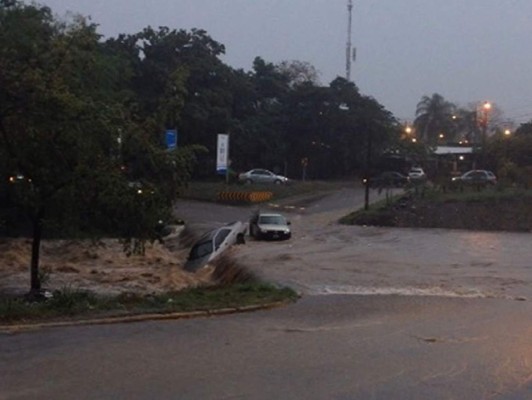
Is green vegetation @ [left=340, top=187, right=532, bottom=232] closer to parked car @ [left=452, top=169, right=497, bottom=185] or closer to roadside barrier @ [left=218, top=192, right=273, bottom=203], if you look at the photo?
parked car @ [left=452, top=169, right=497, bottom=185]

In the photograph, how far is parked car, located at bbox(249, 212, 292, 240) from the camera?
50125 millimetres

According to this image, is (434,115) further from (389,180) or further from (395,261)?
(395,261)

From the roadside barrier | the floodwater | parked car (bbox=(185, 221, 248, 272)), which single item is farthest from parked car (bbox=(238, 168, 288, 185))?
parked car (bbox=(185, 221, 248, 272))

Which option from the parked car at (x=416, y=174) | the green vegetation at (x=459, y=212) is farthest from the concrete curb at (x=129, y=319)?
the parked car at (x=416, y=174)

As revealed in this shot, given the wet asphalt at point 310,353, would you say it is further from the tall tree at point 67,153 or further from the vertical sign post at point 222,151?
the vertical sign post at point 222,151

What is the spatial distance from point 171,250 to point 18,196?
26583mm

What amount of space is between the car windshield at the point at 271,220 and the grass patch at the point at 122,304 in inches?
1026

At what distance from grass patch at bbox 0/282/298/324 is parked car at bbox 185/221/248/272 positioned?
16093 mm

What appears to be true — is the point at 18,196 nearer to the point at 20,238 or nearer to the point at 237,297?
the point at 237,297

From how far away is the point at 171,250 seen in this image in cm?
5028

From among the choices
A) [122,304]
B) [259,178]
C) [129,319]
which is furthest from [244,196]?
[129,319]

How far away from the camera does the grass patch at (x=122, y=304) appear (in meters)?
18.6

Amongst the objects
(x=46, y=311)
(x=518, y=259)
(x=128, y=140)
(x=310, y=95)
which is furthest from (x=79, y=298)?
(x=310, y=95)

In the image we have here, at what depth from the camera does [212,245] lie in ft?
140
